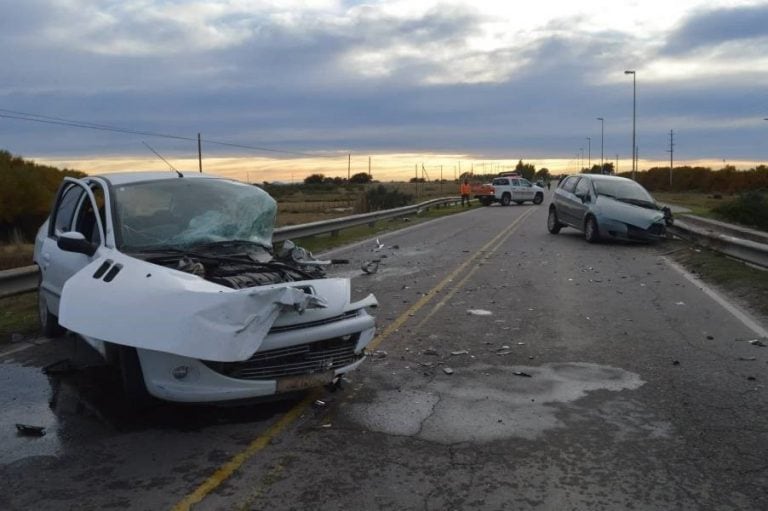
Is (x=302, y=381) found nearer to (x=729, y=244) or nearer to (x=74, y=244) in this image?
(x=74, y=244)

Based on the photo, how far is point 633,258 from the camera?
611 inches

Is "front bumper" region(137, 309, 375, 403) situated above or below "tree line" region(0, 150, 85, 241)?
below

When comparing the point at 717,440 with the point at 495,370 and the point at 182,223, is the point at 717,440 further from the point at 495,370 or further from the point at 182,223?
the point at 182,223

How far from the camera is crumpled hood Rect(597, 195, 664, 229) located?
17828mm

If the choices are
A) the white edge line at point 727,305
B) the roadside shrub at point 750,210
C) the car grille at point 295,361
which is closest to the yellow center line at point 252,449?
the car grille at point 295,361

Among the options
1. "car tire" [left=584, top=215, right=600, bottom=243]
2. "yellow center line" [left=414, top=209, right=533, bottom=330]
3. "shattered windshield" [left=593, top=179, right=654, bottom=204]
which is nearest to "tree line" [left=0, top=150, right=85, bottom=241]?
"yellow center line" [left=414, top=209, right=533, bottom=330]

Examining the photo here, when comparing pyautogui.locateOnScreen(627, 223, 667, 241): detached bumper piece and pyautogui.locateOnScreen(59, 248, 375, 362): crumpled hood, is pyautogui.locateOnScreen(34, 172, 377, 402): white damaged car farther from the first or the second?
pyautogui.locateOnScreen(627, 223, 667, 241): detached bumper piece

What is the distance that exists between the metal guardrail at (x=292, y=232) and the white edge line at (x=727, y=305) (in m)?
6.69

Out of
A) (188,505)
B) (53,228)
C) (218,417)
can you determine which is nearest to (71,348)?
(53,228)

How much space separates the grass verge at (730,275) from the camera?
33.1 feet

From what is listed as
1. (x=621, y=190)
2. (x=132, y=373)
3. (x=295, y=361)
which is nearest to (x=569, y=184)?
(x=621, y=190)

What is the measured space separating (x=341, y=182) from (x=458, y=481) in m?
120

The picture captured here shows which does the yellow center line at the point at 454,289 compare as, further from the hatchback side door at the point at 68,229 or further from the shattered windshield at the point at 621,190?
the hatchback side door at the point at 68,229

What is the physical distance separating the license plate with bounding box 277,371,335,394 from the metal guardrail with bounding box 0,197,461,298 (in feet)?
18.2
